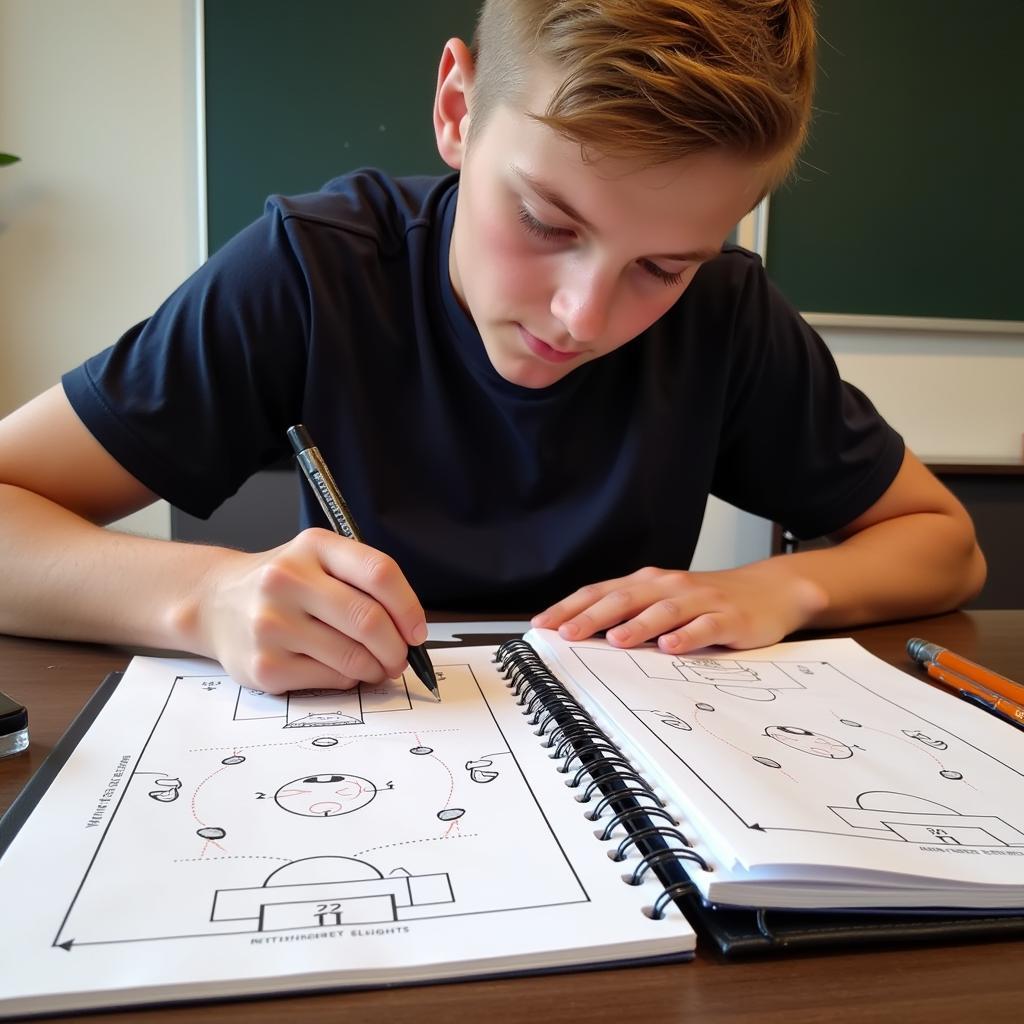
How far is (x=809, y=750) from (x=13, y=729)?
404mm

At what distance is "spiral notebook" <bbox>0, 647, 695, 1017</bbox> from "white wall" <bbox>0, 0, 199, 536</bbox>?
1.73 m

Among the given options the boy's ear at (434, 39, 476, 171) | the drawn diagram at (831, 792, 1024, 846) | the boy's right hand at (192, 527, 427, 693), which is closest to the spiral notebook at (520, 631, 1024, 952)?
the drawn diagram at (831, 792, 1024, 846)

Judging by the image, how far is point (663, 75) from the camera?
563 mm

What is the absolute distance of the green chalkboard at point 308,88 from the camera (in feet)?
6.32

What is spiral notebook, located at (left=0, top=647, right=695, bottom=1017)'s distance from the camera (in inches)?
11.1

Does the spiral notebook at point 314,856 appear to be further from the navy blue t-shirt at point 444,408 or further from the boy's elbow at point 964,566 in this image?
the boy's elbow at point 964,566

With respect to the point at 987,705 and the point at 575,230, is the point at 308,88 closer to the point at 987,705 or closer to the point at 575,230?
→ the point at 575,230

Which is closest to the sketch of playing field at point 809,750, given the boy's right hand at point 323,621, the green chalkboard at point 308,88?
the boy's right hand at point 323,621

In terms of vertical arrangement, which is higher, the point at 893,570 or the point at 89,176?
the point at 89,176

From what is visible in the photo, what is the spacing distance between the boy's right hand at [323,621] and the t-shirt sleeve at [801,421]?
591 millimetres

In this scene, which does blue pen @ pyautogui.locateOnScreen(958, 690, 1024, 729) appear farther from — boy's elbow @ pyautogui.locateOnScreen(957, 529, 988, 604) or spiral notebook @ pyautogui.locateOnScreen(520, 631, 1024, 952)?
boy's elbow @ pyautogui.locateOnScreen(957, 529, 988, 604)

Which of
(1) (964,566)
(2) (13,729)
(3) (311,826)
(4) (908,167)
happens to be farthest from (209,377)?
(4) (908,167)

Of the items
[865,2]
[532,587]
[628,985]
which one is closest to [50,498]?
Answer: [532,587]

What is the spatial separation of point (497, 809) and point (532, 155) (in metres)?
0.43
